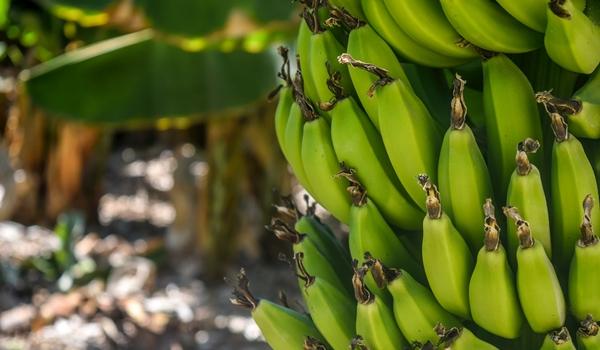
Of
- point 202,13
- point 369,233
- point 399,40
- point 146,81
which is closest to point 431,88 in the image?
point 399,40

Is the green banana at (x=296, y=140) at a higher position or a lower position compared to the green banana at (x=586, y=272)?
higher

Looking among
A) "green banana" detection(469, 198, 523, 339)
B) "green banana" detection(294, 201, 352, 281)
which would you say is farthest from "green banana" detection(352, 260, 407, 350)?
"green banana" detection(294, 201, 352, 281)

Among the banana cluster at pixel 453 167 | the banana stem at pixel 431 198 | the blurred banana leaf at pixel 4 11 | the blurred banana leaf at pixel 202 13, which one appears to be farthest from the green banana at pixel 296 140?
the blurred banana leaf at pixel 4 11

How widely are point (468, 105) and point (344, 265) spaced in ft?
0.92

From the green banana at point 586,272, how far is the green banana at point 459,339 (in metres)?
0.11

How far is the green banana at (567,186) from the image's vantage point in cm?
107

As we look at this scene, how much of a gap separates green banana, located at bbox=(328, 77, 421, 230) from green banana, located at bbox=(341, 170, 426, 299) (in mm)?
15

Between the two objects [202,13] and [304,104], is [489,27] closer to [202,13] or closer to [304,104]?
[304,104]

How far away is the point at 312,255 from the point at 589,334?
0.40 m

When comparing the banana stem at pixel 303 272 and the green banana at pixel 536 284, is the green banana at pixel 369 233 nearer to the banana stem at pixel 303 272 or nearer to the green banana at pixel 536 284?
the banana stem at pixel 303 272

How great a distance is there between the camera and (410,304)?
44.6 inches

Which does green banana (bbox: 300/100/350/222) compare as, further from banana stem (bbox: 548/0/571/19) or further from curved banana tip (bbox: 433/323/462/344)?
banana stem (bbox: 548/0/571/19)

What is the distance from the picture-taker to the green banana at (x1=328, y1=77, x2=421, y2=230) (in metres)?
1.18

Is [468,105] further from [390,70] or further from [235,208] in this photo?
[235,208]
